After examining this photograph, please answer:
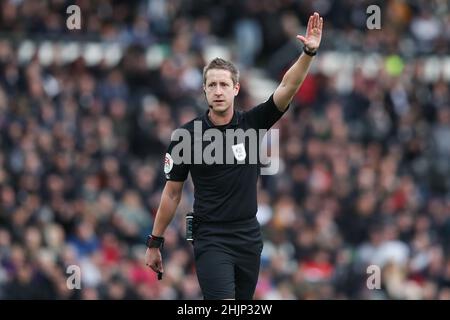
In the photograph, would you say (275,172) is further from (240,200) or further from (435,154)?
(240,200)

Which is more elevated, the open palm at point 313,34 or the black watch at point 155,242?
the open palm at point 313,34

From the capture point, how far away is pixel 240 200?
9898mm

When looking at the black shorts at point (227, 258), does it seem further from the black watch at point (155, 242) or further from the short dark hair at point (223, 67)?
the short dark hair at point (223, 67)

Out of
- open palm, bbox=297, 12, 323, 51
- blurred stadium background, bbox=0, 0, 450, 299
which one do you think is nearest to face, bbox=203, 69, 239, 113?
open palm, bbox=297, 12, 323, 51

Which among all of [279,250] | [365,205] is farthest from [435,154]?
[279,250]

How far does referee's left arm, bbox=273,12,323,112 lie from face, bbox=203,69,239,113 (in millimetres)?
358

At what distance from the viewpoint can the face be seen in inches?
384

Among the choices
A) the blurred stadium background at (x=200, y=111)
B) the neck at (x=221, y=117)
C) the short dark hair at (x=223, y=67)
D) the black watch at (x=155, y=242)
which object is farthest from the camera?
the blurred stadium background at (x=200, y=111)

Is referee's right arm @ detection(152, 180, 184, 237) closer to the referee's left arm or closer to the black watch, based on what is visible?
the black watch

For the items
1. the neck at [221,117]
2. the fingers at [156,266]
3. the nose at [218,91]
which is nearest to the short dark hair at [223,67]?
the nose at [218,91]

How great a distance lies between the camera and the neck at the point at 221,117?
9898mm

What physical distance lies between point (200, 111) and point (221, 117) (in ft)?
33.9

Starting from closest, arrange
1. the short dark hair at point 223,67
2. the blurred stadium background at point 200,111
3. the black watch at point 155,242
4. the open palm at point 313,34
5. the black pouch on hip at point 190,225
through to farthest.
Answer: the open palm at point 313,34 < the short dark hair at point 223,67 < the black pouch on hip at point 190,225 < the black watch at point 155,242 < the blurred stadium background at point 200,111

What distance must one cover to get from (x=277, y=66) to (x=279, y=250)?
5.63 metres
